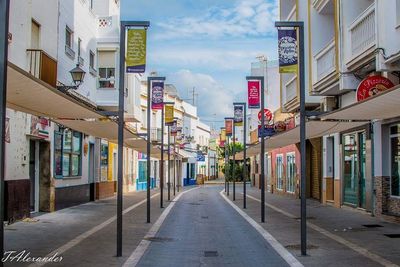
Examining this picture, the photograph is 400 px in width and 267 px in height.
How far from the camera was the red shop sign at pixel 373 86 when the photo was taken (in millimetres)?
16359

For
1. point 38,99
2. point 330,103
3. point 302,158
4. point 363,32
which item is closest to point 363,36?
point 363,32

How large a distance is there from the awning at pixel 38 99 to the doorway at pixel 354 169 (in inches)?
454

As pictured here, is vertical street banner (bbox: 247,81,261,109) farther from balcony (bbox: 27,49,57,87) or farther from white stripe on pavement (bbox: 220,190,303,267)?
balcony (bbox: 27,49,57,87)

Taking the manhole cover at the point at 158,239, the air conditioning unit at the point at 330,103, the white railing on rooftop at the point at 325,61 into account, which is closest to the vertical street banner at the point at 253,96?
the air conditioning unit at the point at 330,103

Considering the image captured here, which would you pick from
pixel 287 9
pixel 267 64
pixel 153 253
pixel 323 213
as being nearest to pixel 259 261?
pixel 153 253

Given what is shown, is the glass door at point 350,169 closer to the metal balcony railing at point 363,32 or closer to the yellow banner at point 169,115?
the metal balcony railing at point 363,32

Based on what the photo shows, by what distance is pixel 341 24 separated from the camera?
18.9 meters

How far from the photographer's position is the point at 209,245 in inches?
490

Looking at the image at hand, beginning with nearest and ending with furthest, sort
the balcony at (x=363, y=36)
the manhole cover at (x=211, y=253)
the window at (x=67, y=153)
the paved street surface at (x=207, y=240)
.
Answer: the paved street surface at (x=207, y=240), the manhole cover at (x=211, y=253), the balcony at (x=363, y=36), the window at (x=67, y=153)

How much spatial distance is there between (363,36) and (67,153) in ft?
39.7

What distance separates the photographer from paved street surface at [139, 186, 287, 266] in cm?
1032

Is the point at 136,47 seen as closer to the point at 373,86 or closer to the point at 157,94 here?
the point at 373,86

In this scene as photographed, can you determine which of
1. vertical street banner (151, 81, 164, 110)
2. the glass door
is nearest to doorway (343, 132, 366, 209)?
the glass door

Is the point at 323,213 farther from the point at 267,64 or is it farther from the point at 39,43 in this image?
the point at 267,64
